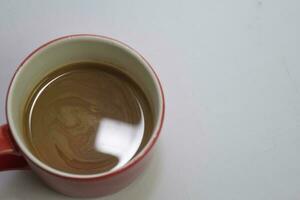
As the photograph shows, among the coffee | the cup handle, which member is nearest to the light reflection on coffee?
the coffee

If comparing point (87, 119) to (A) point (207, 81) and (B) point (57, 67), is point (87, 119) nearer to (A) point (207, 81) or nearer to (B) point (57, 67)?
(B) point (57, 67)

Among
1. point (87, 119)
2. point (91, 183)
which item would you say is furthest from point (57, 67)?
point (91, 183)

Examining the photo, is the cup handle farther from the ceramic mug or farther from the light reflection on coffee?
the light reflection on coffee

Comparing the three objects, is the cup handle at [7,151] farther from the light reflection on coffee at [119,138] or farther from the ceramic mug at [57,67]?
the light reflection on coffee at [119,138]

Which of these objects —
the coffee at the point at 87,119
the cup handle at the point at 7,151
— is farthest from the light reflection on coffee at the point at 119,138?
the cup handle at the point at 7,151

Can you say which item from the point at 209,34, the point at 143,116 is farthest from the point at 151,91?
the point at 209,34

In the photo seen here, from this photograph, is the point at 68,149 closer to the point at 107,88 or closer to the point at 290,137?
the point at 107,88
